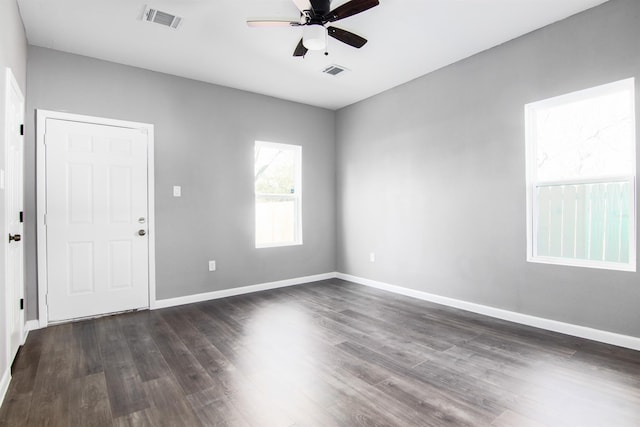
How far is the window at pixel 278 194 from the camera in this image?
496 cm

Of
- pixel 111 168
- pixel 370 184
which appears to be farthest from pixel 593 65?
pixel 111 168

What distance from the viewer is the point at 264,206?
501cm

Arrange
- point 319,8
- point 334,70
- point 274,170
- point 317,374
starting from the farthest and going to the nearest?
point 274,170, point 334,70, point 319,8, point 317,374

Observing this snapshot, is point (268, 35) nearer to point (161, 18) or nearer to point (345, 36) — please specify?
point (345, 36)

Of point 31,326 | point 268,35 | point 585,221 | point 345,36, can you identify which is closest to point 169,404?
point 31,326

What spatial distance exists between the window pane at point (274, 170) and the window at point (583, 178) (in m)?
3.26

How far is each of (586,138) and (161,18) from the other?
3.97 metres

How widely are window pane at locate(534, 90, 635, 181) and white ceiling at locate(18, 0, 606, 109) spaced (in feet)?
2.70

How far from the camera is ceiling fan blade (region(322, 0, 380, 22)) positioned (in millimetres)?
2375

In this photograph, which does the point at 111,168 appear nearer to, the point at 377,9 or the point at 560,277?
the point at 377,9

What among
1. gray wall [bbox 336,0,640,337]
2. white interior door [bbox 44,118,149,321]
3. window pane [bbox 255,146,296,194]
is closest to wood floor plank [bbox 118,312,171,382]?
white interior door [bbox 44,118,149,321]

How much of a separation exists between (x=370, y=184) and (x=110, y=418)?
13.4ft

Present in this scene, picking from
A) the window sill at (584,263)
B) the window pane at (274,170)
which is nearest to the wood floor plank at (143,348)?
the window pane at (274,170)

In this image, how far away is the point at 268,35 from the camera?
323 cm
